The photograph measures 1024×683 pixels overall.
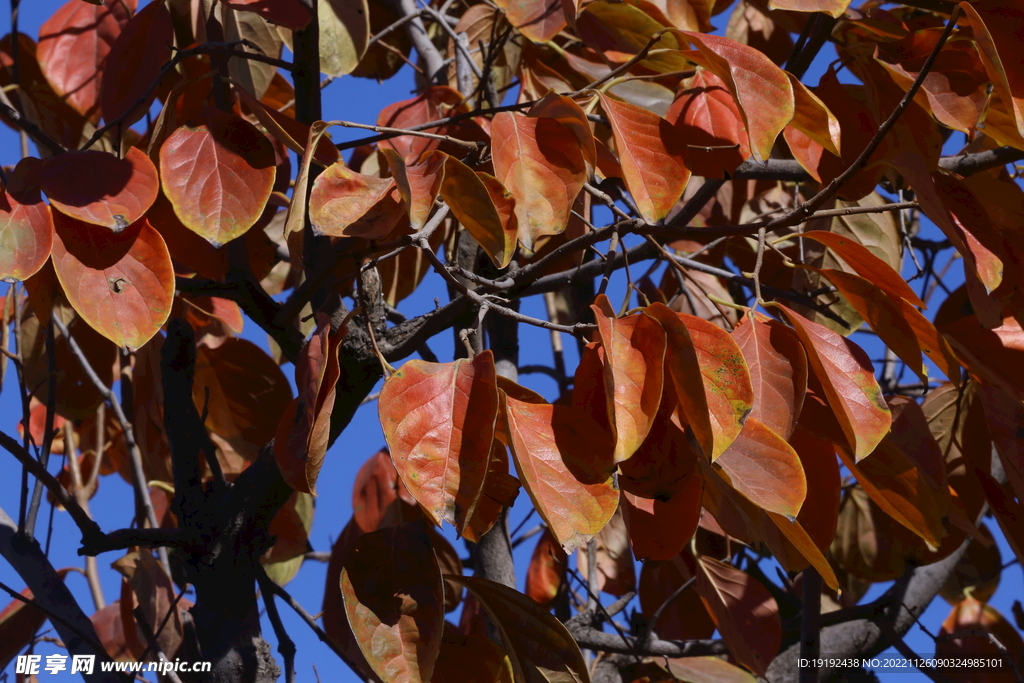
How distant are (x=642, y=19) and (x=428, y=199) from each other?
0.55m

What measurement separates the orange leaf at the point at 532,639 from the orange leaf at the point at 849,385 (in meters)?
0.32

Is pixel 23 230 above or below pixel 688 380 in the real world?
above

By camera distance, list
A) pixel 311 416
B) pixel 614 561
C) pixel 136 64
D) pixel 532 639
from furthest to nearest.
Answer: pixel 614 561, pixel 136 64, pixel 532 639, pixel 311 416

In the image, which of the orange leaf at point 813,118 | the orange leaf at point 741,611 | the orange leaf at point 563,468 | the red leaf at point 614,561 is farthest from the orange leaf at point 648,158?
the red leaf at point 614,561

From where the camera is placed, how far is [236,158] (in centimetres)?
87

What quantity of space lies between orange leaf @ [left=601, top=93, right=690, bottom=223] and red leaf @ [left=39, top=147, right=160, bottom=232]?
458 mm

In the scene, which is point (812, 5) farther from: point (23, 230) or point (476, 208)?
point (23, 230)

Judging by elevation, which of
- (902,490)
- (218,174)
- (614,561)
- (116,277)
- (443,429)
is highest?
(218,174)

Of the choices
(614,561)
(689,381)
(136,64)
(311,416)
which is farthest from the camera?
(614,561)

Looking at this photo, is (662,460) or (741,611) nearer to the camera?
(662,460)

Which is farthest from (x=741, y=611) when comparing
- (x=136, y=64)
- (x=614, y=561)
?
(x=136, y=64)

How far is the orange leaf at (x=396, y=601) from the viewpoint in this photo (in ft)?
2.33

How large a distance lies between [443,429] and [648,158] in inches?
14.5

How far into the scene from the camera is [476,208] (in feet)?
2.20
